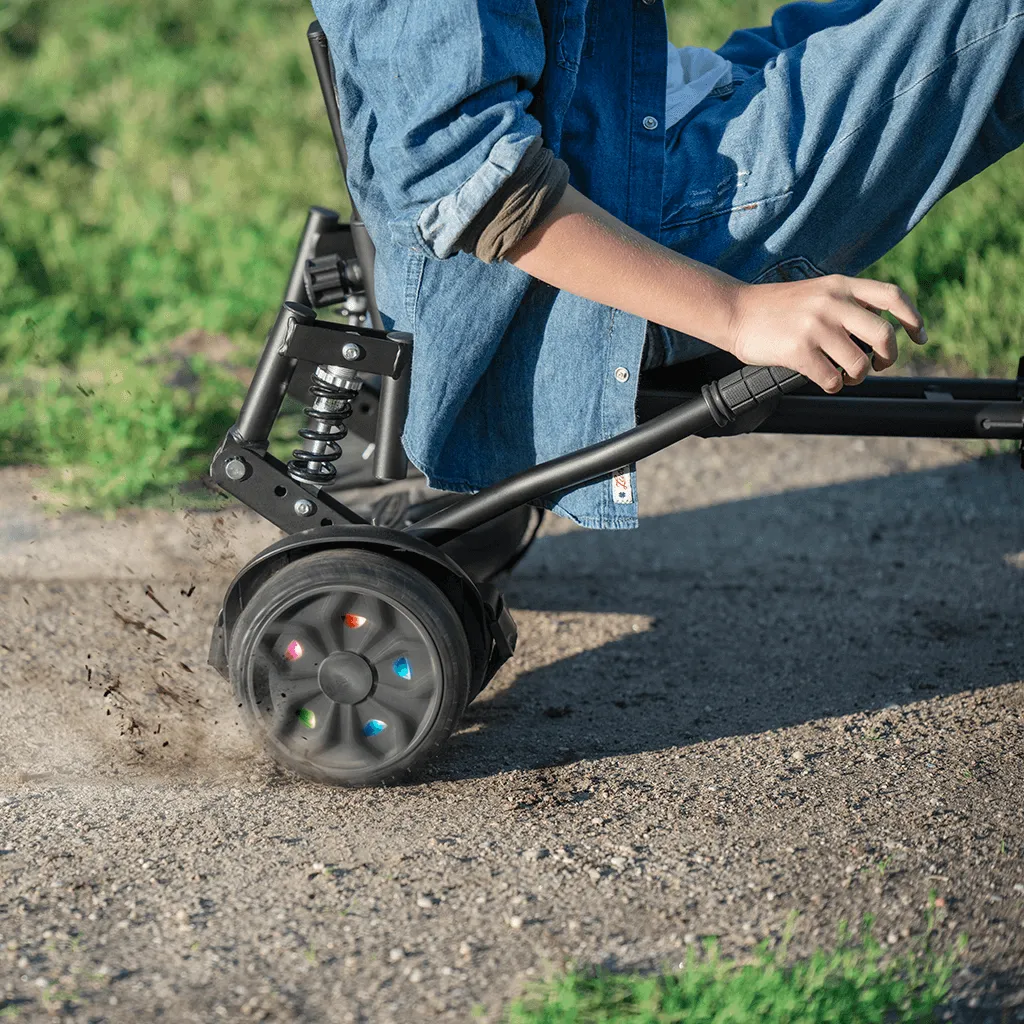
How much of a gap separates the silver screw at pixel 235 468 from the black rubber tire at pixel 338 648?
18 cm

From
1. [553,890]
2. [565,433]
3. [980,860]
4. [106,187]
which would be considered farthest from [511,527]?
[106,187]

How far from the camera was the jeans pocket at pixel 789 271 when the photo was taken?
2.16m

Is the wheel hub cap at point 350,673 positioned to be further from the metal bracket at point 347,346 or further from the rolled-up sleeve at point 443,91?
the rolled-up sleeve at point 443,91

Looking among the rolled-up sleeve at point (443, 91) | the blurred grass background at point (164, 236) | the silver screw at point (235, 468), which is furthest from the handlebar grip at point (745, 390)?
the blurred grass background at point (164, 236)

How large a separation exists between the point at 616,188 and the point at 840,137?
1.16 feet

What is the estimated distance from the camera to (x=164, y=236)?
481cm

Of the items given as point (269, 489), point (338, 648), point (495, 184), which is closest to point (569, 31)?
point (495, 184)

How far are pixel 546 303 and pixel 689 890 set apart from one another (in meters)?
0.92

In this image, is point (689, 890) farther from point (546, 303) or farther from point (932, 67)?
point (932, 67)

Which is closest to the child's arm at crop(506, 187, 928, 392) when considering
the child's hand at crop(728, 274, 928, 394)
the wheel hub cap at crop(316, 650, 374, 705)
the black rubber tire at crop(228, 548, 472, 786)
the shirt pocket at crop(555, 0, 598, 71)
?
the child's hand at crop(728, 274, 928, 394)

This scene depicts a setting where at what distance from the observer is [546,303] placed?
2.10 metres

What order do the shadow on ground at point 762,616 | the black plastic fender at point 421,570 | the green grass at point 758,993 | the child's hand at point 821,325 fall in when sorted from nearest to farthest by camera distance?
the green grass at point 758,993 → the child's hand at point 821,325 → the black plastic fender at point 421,570 → the shadow on ground at point 762,616

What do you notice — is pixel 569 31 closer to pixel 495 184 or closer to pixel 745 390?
pixel 495 184

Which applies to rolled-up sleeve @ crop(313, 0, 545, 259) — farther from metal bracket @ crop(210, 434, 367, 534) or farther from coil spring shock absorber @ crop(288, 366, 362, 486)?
metal bracket @ crop(210, 434, 367, 534)
